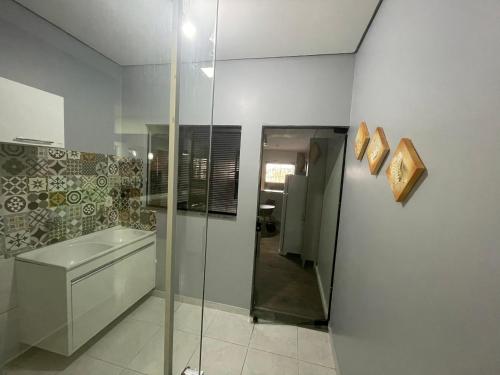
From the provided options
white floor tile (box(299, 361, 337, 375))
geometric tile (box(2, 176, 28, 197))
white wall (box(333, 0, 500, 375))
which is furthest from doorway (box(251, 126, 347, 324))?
geometric tile (box(2, 176, 28, 197))

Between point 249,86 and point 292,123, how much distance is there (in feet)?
1.96

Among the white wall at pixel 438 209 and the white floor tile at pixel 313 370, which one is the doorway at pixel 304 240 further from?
the white wall at pixel 438 209

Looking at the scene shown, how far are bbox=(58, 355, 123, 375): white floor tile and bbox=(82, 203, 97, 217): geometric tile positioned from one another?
1.19 m

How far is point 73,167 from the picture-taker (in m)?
1.75

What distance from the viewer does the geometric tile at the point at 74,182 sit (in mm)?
1720

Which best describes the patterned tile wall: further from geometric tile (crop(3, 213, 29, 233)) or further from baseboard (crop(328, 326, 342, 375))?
baseboard (crop(328, 326, 342, 375))

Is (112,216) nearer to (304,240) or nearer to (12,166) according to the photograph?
(12,166)

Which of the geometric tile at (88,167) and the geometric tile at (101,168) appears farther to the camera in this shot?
the geometric tile at (101,168)

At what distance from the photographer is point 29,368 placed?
4.35ft

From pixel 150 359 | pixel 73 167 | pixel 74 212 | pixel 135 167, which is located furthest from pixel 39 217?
pixel 150 359

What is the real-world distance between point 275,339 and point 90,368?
1486 millimetres

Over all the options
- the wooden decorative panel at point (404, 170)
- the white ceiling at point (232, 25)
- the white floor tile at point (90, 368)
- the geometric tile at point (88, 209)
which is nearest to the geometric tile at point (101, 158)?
the geometric tile at point (88, 209)

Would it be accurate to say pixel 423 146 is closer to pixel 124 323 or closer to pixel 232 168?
pixel 232 168

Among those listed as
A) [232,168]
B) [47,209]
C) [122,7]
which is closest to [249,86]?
[232,168]
